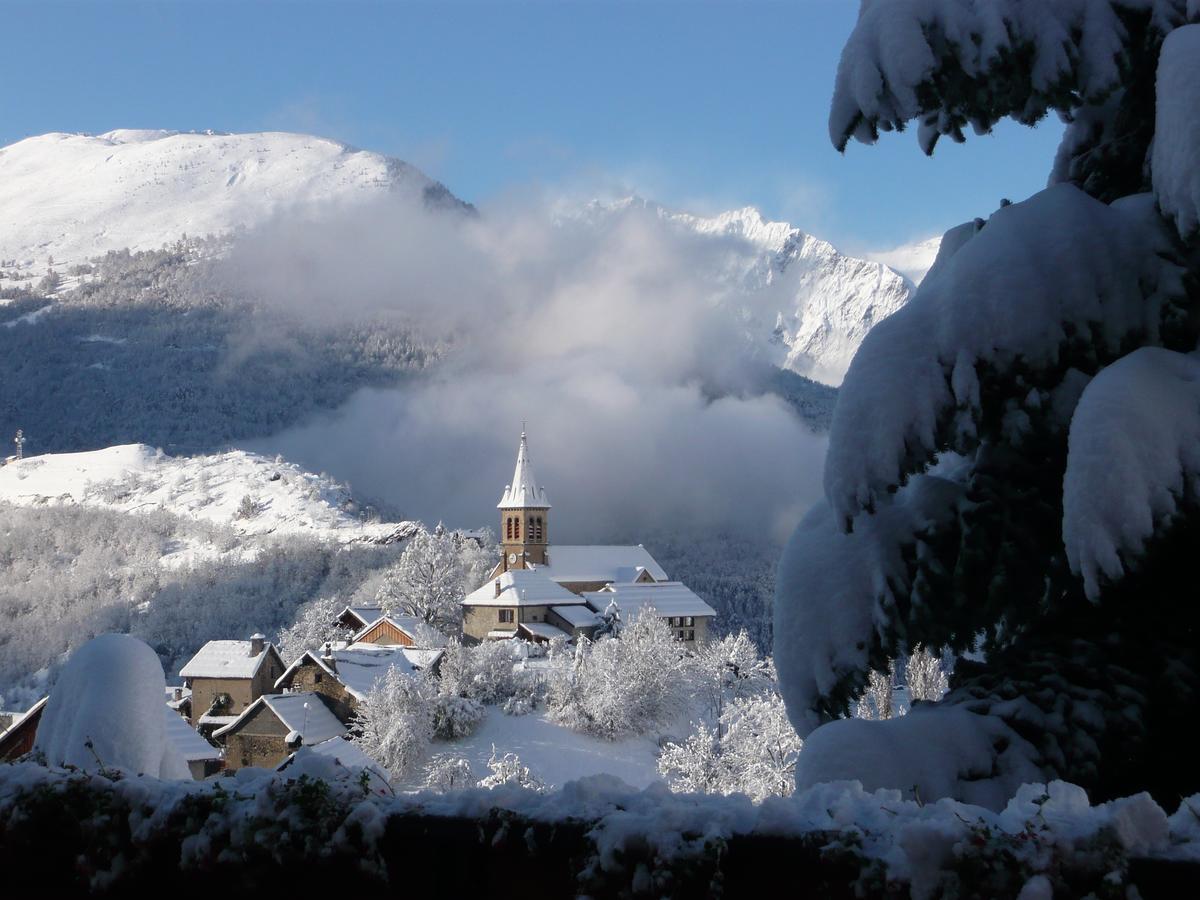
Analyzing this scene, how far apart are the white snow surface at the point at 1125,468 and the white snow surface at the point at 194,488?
120 meters

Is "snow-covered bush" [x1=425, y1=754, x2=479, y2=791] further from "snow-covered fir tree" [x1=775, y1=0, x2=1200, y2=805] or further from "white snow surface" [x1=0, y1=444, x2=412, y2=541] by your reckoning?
"white snow surface" [x1=0, y1=444, x2=412, y2=541]

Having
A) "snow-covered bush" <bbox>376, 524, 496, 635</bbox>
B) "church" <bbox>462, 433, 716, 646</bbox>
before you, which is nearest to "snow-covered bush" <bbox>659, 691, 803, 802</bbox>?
"church" <bbox>462, 433, 716, 646</bbox>

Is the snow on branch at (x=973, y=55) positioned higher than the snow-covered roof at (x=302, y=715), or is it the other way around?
the snow on branch at (x=973, y=55)

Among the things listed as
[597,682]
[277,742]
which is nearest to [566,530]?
[597,682]

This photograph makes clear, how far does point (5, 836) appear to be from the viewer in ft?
8.39

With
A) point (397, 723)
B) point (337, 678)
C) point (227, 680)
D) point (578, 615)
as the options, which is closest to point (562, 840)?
point (397, 723)

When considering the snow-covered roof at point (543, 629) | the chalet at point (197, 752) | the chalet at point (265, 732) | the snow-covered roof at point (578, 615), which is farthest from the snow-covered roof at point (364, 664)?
the snow-covered roof at point (578, 615)

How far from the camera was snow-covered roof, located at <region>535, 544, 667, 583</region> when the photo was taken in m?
79.6

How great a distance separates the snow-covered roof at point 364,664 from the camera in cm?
3919

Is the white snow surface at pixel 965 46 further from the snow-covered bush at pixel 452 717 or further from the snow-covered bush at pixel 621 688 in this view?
the snow-covered bush at pixel 621 688

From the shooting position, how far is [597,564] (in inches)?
3201

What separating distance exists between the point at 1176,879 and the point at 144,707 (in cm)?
458

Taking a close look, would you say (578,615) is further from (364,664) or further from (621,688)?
Result: (364,664)

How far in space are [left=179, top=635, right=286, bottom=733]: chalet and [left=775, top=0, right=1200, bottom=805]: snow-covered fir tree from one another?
41759mm
